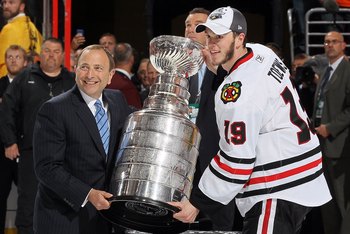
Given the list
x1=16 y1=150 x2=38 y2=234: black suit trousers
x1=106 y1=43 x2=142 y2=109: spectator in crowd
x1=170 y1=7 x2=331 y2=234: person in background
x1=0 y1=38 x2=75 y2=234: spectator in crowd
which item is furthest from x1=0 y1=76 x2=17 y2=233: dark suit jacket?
x1=170 y1=7 x2=331 y2=234: person in background

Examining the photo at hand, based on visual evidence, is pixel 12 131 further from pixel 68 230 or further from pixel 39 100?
pixel 68 230

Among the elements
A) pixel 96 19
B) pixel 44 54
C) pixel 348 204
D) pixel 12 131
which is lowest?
pixel 348 204

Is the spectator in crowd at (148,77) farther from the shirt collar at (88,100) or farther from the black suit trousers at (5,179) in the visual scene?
the shirt collar at (88,100)

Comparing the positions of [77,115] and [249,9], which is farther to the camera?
[249,9]

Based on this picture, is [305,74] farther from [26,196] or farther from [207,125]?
[207,125]

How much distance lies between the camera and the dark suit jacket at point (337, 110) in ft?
27.9

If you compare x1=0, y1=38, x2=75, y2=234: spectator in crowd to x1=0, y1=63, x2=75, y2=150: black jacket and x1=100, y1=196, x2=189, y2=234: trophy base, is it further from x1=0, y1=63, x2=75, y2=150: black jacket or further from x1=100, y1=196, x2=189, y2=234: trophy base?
x1=100, y1=196, x2=189, y2=234: trophy base

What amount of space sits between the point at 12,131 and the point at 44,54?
72 centimetres

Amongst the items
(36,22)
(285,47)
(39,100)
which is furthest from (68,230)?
(285,47)

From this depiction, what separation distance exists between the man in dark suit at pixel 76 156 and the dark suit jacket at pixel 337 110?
3.62 metres

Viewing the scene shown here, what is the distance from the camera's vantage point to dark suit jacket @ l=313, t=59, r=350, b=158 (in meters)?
8.50

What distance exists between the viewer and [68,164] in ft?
17.0

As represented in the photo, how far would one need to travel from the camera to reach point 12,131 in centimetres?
827

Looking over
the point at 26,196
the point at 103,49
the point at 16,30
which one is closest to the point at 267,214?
the point at 103,49
